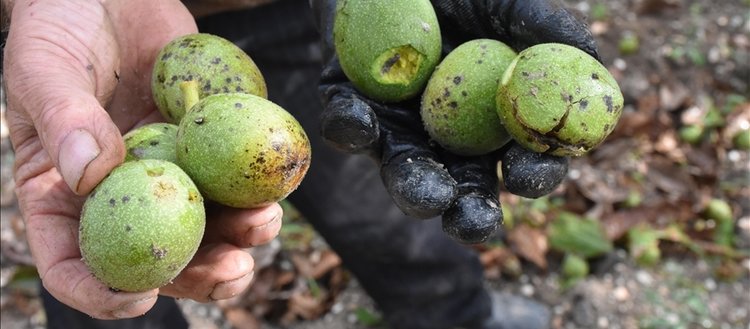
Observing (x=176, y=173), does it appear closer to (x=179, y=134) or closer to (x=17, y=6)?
(x=179, y=134)

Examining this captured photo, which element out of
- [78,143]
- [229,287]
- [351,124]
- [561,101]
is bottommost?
[229,287]

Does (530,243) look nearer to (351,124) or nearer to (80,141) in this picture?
(351,124)

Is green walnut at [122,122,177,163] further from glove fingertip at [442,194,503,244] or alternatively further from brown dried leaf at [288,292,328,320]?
brown dried leaf at [288,292,328,320]

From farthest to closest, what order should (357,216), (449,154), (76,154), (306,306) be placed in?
(306,306)
(357,216)
(449,154)
(76,154)

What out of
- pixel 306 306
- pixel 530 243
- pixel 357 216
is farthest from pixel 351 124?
pixel 530 243

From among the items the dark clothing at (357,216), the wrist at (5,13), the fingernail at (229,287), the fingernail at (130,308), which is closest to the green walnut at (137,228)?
the fingernail at (130,308)

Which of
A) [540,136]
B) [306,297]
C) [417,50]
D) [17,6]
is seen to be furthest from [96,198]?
[306,297]
